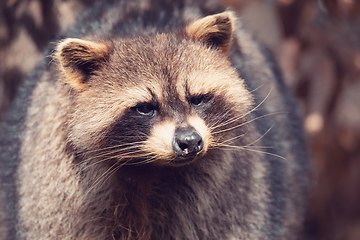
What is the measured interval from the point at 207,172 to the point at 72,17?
175 cm

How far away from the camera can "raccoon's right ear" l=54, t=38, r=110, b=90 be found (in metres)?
2.90

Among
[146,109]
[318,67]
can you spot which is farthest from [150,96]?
[318,67]

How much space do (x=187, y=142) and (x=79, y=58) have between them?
2.41ft

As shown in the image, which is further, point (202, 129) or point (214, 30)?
point (214, 30)

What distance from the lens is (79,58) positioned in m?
2.96

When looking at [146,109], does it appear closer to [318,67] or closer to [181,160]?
[181,160]

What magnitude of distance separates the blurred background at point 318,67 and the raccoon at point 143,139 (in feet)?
2.49

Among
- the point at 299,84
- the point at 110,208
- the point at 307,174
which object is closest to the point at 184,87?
the point at 110,208

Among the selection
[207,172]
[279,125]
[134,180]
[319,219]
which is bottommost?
[319,219]

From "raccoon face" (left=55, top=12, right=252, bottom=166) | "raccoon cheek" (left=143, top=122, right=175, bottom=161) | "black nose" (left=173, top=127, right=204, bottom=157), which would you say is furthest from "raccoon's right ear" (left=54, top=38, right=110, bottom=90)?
"black nose" (left=173, top=127, right=204, bottom=157)

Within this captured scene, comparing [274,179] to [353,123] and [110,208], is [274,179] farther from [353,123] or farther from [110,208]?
[353,123]

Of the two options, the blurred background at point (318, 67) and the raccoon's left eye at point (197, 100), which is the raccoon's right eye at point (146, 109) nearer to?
the raccoon's left eye at point (197, 100)

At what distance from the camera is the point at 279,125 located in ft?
Answer: 14.1

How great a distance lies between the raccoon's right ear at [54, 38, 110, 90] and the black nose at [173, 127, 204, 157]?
23.5 inches
